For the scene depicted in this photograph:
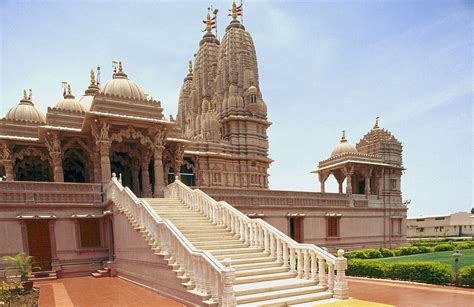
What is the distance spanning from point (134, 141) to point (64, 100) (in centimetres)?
733

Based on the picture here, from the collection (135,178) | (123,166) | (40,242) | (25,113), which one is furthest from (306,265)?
(25,113)

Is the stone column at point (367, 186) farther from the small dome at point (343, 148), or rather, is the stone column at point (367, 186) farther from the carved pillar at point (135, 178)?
the carved pillar at point (135, 178)

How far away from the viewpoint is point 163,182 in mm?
19688

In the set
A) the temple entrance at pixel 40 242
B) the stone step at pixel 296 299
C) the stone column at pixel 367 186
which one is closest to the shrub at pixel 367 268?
the stone step at pixel 296 299

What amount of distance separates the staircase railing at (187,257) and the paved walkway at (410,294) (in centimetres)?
418

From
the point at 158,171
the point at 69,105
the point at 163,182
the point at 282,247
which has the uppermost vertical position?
the point at 69,105

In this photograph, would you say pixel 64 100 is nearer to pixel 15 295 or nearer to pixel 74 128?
pixel 74 128

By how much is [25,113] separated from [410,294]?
25.6 metres

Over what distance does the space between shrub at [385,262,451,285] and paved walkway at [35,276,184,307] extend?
27.2ft

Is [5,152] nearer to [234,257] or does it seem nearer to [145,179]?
[145,179]

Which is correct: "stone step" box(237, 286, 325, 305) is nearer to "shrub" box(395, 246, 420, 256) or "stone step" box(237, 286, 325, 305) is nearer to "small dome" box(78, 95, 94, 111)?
"shrub" box(395, 246, 420, 256)

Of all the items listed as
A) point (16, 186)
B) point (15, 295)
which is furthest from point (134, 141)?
point (15, 295)

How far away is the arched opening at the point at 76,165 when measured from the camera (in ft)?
70.9

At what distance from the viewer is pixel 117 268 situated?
632 inches
